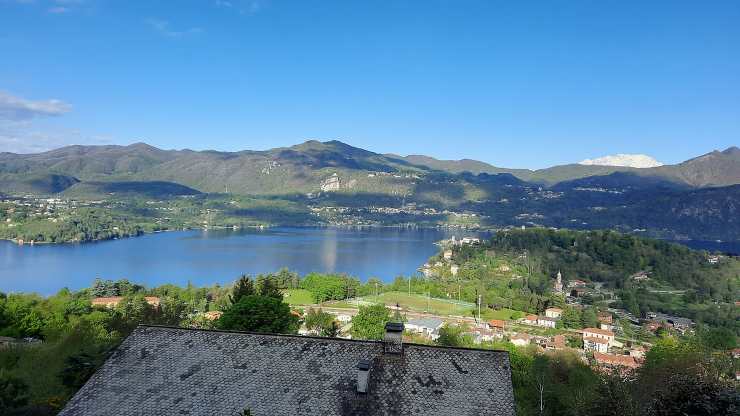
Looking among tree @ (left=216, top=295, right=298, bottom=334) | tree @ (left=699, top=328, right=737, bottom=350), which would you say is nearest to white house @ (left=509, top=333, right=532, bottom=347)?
tree @ (left=699, top=328, right=737, bottom=350)

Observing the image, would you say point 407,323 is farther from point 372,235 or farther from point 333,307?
point 372,235

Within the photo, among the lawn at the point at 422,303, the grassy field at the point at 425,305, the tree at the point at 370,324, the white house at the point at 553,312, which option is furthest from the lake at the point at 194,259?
the tree at the point at 370,324

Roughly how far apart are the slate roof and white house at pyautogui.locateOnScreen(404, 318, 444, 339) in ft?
121

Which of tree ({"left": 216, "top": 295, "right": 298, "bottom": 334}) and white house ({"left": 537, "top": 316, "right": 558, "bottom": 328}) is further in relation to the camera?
white house ({"left": 537, "top": 316, "right": 558, "bottom": 328})

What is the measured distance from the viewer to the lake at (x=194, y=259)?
84.8 metres

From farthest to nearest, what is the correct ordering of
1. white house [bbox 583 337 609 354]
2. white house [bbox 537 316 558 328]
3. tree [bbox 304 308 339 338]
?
white house [bbox 537 316 558 328] < white house [bbox 583 337 609 354] < tree [bbox 304 308 339 338]

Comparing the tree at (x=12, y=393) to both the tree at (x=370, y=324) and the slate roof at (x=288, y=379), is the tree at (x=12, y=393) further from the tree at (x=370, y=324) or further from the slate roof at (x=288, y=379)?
the tree at (x=370, y=324)

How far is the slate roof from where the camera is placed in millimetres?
10648

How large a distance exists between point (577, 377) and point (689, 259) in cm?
9345

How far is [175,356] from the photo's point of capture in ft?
39.4

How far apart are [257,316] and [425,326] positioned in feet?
87.3

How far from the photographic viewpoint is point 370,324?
36.0 m

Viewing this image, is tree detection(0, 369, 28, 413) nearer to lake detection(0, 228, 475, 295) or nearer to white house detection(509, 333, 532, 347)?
white house detection(509, 333, 532, 347)

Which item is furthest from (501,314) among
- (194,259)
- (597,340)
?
(194,259)
